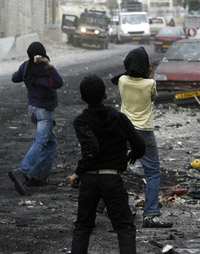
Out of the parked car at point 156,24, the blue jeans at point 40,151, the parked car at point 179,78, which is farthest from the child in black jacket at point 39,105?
the parked car at point 156,24

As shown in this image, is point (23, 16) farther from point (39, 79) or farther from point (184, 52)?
point (39, 79)

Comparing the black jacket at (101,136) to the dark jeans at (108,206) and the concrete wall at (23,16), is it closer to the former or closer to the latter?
the dark jeans at (108,206)

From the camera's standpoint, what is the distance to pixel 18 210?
24.3 feet

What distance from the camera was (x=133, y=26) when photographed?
174ft

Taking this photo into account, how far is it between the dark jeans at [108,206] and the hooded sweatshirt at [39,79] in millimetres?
3530

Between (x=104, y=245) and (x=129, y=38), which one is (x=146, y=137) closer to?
(x=104, y=245)

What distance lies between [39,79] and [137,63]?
212 cm

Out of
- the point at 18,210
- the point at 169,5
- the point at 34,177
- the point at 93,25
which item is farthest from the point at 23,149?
the point at 169,5

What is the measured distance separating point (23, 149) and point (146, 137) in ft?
15.9

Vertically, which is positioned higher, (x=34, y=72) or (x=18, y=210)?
(x=34, y=72)

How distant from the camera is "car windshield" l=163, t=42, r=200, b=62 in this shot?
19.3 meters

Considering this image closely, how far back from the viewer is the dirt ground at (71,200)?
6.11 m

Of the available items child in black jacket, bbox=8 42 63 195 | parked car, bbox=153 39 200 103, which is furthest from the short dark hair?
parked car, bbox=153 39 200 103

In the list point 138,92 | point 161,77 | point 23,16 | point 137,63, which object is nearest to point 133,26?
point 23,16
